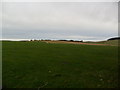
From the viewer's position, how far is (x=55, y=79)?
9.40 m

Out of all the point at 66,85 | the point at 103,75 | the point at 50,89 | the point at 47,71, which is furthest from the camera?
the point at 47,71

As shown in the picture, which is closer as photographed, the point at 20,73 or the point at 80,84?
the point at 80,84

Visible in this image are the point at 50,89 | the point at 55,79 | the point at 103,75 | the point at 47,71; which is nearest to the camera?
the point at 50,89

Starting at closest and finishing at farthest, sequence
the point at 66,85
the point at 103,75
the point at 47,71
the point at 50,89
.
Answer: the point at 50,89 → the point at 66,85 → the point at 103,75 → the point at 47,71

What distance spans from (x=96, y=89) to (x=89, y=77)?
1838mm

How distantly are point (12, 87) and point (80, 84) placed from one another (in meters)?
3.53

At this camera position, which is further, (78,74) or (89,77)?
(78,74)

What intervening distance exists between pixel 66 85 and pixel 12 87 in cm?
277

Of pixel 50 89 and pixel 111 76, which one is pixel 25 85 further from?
pixel 111 76

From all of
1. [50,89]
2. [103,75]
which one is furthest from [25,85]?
[103,75]

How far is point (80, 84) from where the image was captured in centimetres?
862

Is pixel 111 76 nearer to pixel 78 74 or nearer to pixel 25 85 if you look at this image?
pixel 78 74

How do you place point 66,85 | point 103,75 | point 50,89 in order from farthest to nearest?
point 103,75 → point 66,85 → point 50,89

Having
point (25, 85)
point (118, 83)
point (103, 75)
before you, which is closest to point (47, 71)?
point (25, 85)
